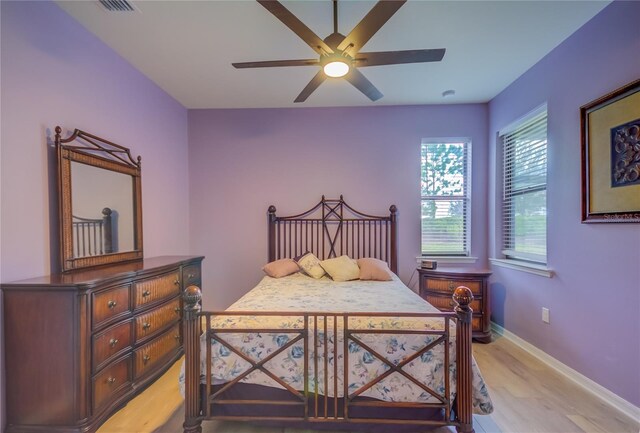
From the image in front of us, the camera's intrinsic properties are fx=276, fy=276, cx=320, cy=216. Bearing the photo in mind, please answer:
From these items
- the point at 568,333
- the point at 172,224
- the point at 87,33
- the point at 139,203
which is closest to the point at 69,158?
the point at 139,203

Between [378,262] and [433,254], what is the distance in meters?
0.95

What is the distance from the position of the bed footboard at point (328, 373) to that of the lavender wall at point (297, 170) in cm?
199

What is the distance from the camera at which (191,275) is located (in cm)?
275

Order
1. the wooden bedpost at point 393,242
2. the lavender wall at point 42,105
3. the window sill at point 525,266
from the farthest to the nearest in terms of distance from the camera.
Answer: the wooden bedpost at point 393,242 < the window sill at point 525,266 < the lavender wall at point 42,105

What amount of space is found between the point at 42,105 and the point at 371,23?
2169mm

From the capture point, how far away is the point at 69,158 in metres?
1.95

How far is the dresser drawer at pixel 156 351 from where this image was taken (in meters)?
2.07

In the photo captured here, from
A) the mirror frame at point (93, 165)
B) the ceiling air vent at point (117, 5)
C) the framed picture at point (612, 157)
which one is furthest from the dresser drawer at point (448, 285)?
the ceiling air vent at point (117, 5)

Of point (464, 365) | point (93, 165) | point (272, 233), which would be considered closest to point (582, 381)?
point (464, 365)

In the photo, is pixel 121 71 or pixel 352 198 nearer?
pixel 121 71

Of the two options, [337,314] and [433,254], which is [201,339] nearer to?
[337,314]

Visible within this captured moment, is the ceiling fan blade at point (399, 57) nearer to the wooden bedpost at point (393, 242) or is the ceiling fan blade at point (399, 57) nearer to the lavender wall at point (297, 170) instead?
the lavender wall at point (297, 170)

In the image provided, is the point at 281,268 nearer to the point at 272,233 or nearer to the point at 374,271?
the point at 272,233

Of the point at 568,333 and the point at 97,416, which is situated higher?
the point at 568,333
